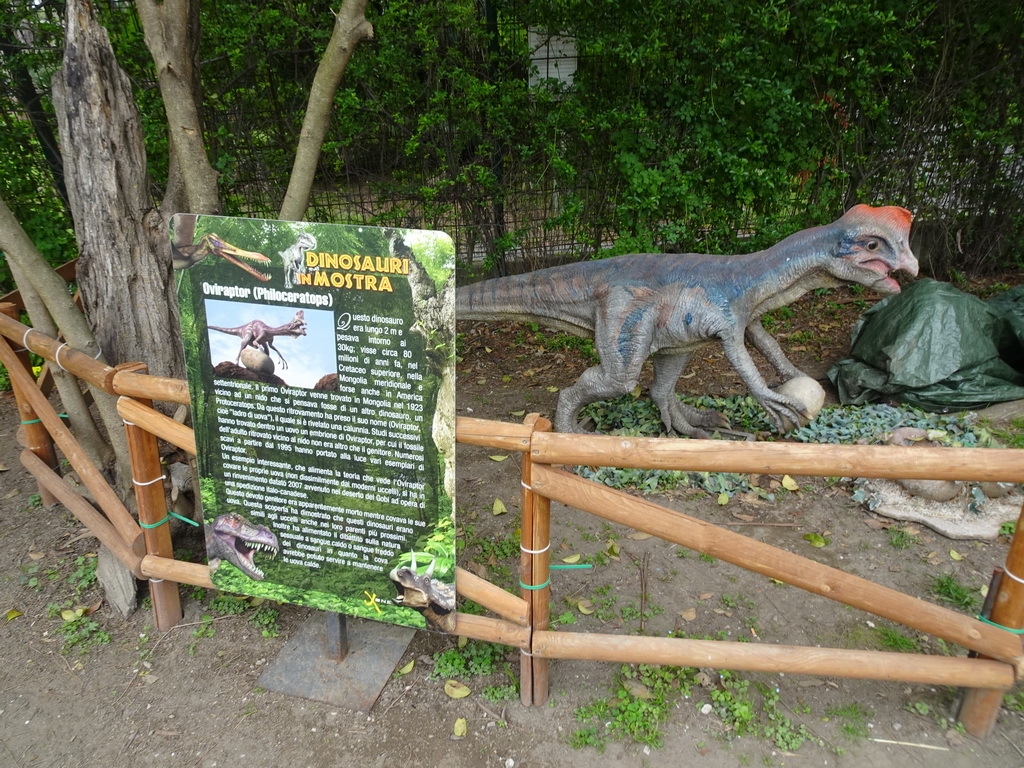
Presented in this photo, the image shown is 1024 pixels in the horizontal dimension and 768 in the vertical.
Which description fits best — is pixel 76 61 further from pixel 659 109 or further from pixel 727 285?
pixel 659 109

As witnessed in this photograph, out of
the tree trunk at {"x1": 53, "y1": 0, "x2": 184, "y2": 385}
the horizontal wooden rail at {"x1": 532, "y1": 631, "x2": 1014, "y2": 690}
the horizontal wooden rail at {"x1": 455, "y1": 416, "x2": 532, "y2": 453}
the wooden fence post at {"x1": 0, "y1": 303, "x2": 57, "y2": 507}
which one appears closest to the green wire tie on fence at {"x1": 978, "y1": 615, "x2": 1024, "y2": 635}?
the horizontal wooden rail at {"x1": 532, "y1": 631, "x2": 1014, "y2": 690}

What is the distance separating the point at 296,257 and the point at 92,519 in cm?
220

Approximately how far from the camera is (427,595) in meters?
2.57

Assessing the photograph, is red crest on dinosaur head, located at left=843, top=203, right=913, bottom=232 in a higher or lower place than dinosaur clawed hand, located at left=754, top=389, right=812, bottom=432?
higher

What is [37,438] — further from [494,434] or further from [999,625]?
[999,625]

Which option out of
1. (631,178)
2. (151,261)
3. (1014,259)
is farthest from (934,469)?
(1014,259)

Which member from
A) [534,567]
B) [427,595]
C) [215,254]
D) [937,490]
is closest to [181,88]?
[215,254]

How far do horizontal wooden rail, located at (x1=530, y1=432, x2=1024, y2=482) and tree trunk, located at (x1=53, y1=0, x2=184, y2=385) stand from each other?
254 cm

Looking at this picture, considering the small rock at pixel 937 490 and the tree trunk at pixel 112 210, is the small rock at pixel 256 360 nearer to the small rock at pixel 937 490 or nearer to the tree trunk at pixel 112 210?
the tree trunk at pixel 112 210

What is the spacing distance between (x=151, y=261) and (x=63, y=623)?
184cm

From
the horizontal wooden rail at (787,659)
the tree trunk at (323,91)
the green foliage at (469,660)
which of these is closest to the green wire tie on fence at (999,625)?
the horizontal wooden rail at (787,659)

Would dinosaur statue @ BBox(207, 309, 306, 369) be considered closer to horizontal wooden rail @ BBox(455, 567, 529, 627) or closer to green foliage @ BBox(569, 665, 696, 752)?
horizontal wooden rail @ BBox(455, 567, 529, 627)

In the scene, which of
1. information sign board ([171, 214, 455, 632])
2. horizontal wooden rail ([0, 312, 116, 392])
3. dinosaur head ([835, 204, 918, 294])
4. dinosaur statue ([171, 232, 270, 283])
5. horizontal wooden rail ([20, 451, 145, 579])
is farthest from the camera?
dinosaur head ([835, 204, 918, 294])

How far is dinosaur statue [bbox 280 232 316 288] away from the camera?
2182 mm
